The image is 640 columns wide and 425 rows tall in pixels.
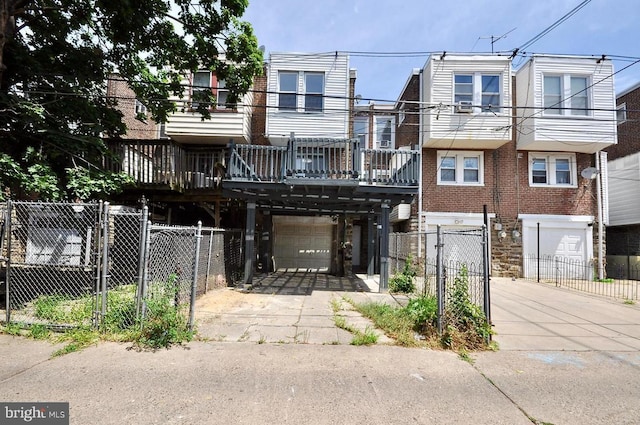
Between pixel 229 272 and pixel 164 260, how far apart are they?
4514 millimetres

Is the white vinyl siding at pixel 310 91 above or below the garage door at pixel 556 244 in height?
above

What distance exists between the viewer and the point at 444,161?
1481 cm

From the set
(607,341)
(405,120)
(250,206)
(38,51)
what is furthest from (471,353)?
(405,120)

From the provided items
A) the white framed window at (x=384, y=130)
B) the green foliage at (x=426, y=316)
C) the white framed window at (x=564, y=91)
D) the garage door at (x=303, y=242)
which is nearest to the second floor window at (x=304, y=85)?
the white framed window at (x=384, y=130)

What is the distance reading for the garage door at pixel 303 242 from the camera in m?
16.1

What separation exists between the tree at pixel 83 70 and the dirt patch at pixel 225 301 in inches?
132

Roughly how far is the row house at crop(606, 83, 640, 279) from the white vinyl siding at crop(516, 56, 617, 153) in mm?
1480

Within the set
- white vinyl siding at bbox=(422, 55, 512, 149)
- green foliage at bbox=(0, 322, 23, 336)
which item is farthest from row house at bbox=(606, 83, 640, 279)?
green foliage at bbox=(0, 322, 23, 336)

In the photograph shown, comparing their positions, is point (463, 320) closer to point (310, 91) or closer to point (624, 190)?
point (310, 91)

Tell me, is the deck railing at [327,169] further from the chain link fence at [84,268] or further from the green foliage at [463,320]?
the green foliage at [463,320]

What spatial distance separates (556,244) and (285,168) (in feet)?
39.8

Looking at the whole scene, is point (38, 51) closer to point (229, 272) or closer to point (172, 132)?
point (172, 132)

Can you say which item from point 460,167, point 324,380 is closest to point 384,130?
point 460,167

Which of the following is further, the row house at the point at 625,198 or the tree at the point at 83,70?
the row house at the point at 625,198
